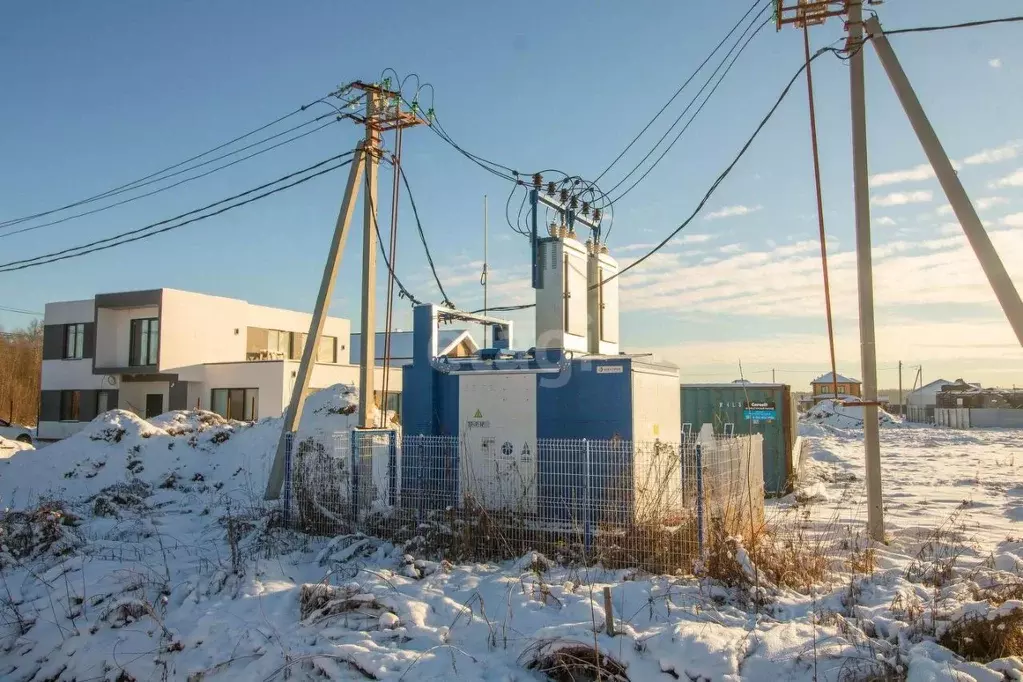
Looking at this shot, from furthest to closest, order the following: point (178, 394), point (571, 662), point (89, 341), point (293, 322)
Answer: point (293, 322) → point (89, 341) → point (178, 394) → point (571, 662)

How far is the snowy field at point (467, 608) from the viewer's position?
634 centimetres

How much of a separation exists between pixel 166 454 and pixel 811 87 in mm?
17493

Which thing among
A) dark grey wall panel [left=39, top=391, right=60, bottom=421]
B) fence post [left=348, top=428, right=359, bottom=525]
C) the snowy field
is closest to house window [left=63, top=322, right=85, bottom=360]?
dark grey wall panel [left=39, top=391, right=60, bottom=421]

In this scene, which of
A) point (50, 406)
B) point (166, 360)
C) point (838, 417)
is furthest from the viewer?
point (838, 417)

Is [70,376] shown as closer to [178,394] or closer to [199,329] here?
[178,394]

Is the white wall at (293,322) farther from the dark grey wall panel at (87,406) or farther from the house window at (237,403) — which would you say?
the dark grey wall panel at (87,406)

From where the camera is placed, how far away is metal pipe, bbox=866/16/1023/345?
8.91 metres


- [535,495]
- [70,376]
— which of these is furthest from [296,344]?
[535,495]

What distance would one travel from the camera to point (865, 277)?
1043cm

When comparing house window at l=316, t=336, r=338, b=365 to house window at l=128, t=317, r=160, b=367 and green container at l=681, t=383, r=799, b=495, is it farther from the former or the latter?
green container at l=681, t=383, r=799, b=495

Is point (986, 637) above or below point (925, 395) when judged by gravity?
below

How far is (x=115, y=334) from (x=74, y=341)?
3456 mm

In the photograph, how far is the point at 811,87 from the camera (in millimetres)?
10461

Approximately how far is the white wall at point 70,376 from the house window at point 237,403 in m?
5.69
